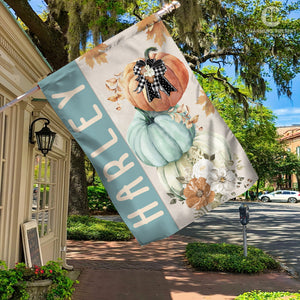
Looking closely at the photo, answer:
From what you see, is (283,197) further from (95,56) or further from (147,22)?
(95,56)

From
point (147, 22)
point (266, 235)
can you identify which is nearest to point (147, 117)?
point (147, 22)

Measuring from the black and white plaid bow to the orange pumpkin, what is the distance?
2 centimetres

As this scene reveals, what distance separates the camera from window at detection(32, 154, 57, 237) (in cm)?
582

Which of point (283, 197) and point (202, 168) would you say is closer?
point (202, 168)

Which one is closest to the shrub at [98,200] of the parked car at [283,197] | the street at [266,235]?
the street at [266,235]

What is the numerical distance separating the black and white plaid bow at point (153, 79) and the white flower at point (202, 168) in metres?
0.61

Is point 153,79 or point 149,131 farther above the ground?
point 153,79

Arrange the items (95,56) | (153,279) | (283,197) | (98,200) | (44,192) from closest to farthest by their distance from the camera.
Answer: (95,56), (44,192), (153,279), (98,200), (283,197)

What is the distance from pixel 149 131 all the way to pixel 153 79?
1.44 ft

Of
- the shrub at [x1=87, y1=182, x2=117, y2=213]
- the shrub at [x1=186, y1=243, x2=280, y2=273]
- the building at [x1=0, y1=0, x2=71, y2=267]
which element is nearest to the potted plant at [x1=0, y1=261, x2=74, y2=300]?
the building at [x1=0, y1=0, x2=71, y2=267]

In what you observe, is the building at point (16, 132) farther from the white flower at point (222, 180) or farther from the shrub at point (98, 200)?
the shrub at point (98, 200)

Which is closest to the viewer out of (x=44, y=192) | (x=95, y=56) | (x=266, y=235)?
(x=95, y=56)

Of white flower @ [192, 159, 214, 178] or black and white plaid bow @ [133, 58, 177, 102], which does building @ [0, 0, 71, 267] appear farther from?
white flower @ [192, 159, 214, 178]

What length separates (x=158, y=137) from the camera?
323 centimetres
